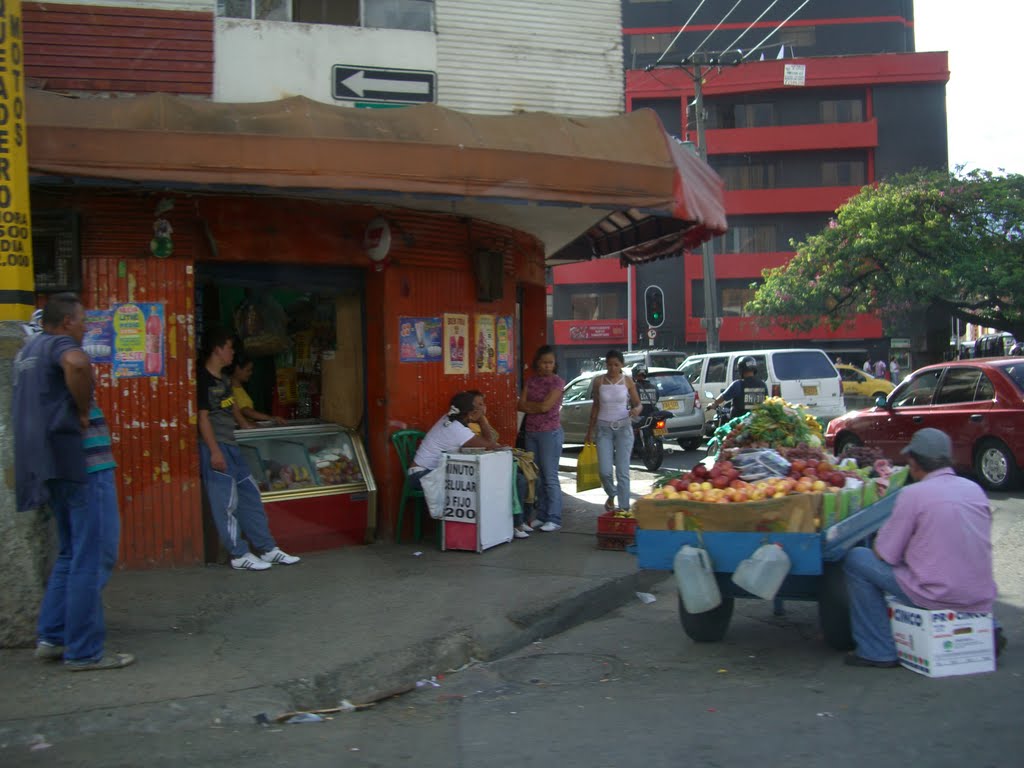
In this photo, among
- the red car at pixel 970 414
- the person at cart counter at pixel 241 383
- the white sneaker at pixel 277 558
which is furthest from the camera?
the red car at pixel 970 414

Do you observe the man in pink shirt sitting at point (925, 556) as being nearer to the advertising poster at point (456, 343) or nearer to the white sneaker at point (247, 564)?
the white sneaker at point (247, 564)

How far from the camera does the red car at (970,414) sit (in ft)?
35.3

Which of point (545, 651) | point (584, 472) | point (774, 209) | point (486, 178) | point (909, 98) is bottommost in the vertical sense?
point (545, 651)

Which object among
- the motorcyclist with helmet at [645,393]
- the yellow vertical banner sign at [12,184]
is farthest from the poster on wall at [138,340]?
the motorcyclist with helmet at [645,393]

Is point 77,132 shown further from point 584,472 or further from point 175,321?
point 584,472

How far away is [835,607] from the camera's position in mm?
5375

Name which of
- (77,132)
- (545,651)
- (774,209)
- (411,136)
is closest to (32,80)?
(77,132)

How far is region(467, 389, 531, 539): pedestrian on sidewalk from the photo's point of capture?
8578 millimetres

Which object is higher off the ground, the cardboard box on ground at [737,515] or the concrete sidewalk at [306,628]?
the cardboard box on ground at [737,515]

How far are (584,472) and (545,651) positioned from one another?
3780mm

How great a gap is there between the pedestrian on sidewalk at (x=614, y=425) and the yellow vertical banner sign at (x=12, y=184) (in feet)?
17.4

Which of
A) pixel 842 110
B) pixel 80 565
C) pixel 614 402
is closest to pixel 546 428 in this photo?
pixel 614 402

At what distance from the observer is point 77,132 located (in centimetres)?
635

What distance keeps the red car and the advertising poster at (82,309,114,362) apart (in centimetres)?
816
